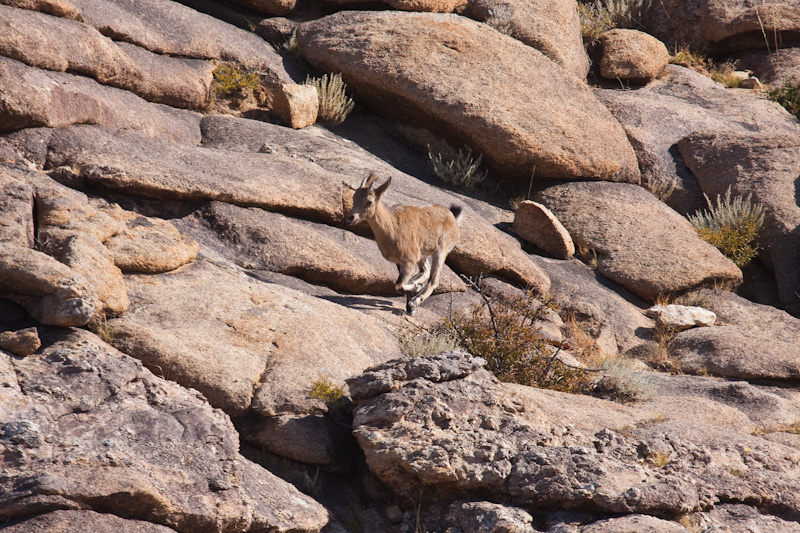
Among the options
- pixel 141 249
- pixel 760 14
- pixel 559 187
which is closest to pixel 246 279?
pixel 141 249

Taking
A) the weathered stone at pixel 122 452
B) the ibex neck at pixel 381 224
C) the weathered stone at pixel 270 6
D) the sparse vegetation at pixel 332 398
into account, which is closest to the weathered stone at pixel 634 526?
the weathered stone at pixel 122 452

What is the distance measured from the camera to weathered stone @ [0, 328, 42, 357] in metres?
6.03

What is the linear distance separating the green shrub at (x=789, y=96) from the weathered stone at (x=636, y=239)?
5570 mm

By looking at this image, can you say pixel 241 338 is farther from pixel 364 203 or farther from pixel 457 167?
pixel 457 167

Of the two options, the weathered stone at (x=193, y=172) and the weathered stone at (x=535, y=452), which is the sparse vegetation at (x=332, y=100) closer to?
the weathered stone at (x=193, y=172)

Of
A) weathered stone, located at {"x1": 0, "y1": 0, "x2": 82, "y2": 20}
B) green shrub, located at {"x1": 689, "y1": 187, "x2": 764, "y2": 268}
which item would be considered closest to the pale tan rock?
weathered stone, located at {"x1": 0, "y1": 0, "x2": 82, "y2": 20}

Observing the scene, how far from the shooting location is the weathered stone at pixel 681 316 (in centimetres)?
1318

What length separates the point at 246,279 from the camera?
902 cm

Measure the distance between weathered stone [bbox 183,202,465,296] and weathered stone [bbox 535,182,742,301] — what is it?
16.5 ft

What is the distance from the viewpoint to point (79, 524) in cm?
490

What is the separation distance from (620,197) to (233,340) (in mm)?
10036

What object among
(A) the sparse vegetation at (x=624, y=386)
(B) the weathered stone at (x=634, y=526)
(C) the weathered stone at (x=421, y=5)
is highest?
(C) the weathered stone at (x=421, y=5)

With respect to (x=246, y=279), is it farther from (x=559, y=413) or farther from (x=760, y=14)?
(x=760, y=14)

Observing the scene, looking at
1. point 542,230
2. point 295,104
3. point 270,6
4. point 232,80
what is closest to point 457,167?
point 542,230
